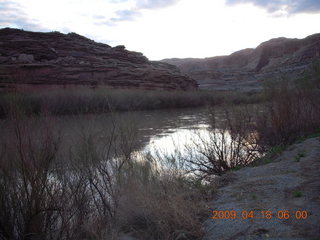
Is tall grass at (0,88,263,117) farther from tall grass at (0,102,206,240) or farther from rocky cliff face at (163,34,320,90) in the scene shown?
tall grass at (0,102,206,240)

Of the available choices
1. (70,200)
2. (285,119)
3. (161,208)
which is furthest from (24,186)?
(285,119)

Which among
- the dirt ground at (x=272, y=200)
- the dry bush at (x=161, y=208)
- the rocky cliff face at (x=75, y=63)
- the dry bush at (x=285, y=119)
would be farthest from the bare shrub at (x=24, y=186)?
the rocky cliff face at (x=75, y=63)

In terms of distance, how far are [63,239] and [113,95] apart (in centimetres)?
1796

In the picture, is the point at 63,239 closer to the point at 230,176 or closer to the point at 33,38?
the point at 230,176

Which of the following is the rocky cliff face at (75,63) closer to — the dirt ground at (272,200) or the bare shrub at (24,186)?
the bare shrub at (24,186)

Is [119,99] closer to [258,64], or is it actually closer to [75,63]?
[75,63]

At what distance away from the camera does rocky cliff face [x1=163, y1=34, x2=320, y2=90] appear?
42.4 m

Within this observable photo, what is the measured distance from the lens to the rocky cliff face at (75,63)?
25.0 metres

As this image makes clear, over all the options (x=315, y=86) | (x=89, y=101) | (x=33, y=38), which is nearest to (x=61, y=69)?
(x=33, y=38)

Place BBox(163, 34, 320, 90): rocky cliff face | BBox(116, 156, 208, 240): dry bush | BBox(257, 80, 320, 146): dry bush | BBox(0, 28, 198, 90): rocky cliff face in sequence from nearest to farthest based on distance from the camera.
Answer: BBox(116, 156, 208, 240): dry bush → BBox(257, 80, 320, 146): dry bush → BBox(0, 28, 198, 90): rocky cliff face → BBox(163, 34, 320, 90): rocky cliff face

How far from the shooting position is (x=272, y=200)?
145 inches

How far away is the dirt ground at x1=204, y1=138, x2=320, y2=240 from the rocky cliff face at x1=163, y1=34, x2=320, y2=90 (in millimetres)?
26398

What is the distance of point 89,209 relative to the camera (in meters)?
3.88
